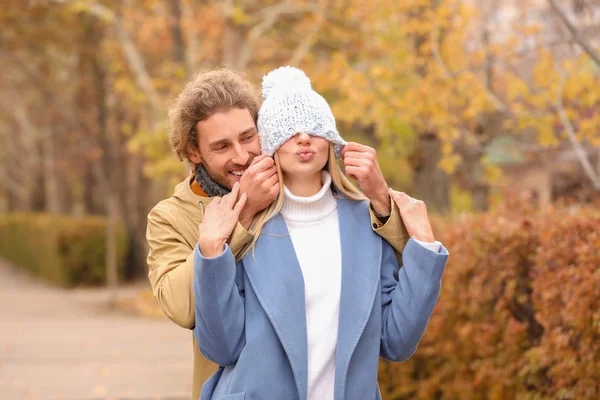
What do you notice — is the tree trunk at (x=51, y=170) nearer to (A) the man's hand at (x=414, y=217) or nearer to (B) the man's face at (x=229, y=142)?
(B) the man's face at (x=229, y=142)

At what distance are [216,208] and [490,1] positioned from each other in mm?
10781

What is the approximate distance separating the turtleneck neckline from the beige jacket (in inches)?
5.4

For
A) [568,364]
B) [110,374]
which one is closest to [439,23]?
[110,374]

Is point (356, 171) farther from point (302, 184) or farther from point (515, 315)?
point (515, 315)

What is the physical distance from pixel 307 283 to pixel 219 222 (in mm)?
303

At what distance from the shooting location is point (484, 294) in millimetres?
4840

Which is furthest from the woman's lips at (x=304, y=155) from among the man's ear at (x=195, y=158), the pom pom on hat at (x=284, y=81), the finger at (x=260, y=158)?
the man's ear at (x=195, y=158)

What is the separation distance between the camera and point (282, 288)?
2426 millimetres

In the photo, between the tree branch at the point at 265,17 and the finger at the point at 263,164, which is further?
the tree branch at the point at 265,17

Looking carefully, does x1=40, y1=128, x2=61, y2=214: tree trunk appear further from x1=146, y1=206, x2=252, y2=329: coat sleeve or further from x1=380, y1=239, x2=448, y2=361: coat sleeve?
x1=380, y1=239, x2=448, y2=361: coat sleeve

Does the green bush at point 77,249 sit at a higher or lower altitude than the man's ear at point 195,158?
lower

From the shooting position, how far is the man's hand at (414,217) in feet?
8.27

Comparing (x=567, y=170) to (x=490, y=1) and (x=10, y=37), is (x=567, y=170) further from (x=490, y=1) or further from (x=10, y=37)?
(x=10, y=37)

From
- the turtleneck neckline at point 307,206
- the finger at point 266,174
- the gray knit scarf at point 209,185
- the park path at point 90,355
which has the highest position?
the finger at point 266,174
